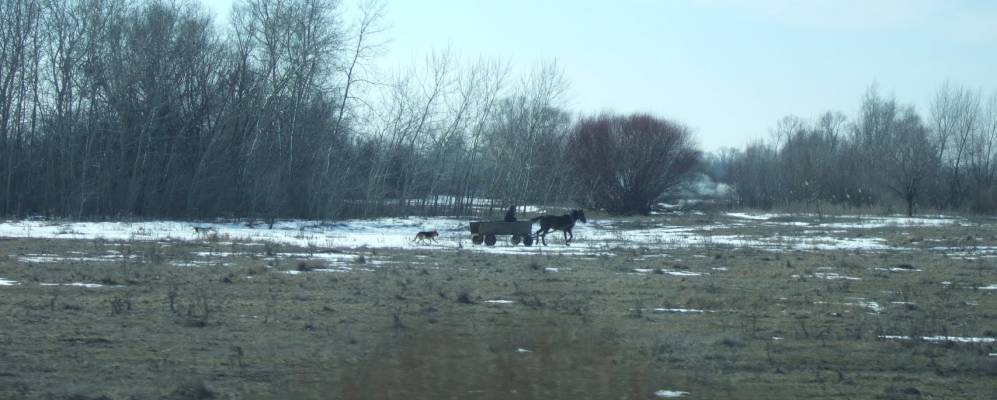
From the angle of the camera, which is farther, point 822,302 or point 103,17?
point 103,17

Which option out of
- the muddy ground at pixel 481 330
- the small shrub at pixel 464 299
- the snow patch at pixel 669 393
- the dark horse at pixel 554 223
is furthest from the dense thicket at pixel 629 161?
the snow patch at pixel 669 393

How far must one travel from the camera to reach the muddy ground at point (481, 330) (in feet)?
28.8

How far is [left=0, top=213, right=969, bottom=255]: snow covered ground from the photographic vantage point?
30.0m

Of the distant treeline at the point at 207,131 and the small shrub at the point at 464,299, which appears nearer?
the small shrub at the point at 464,299

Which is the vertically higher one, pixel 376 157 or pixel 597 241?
pixel 376 157

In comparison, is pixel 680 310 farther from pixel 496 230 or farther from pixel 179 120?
pixel 179 120

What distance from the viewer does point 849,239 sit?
36594 millimetres

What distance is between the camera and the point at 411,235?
3891 centimetres

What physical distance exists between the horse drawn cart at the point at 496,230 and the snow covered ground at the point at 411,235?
0.37 metres

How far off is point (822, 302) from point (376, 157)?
137 ft

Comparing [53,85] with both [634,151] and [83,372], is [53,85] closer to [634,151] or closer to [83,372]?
[634,151]

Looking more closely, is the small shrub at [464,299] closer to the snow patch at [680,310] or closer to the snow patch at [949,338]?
the snow patch at [680,310]

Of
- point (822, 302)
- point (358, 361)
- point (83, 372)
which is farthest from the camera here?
point (822, 302)

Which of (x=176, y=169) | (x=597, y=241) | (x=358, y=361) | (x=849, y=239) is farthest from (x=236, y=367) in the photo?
(x=176, y=169)
